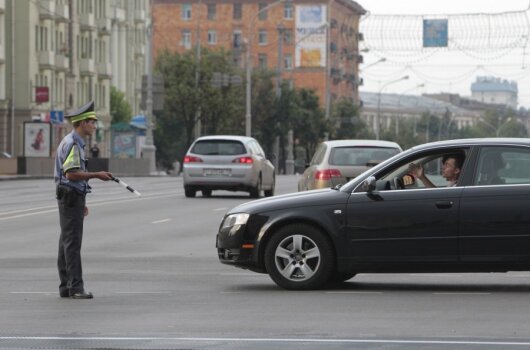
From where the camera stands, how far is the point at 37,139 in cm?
7250

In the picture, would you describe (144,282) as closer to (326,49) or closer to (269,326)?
(269,326)

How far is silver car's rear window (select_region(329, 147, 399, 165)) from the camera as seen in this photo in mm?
26188

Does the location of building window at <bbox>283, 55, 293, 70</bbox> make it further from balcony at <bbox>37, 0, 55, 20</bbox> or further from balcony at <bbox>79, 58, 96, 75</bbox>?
balcony at <bbox>37, 0, 55, 20</bbox>

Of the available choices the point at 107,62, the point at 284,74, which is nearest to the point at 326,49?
the point at 284,74

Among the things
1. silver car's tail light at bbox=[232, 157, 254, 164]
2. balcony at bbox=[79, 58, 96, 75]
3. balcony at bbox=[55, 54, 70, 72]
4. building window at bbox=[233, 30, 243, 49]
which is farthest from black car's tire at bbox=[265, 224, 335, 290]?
building window at bbox=[233, 30, 243, 49]

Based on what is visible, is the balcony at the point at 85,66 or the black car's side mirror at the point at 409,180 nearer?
the black car's side mirror at the point at 409,180

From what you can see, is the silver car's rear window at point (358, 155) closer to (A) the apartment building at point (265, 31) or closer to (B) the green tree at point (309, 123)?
(B) the green tree at point (309, 123)

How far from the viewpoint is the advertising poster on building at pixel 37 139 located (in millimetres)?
72125

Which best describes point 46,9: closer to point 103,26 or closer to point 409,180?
point 103,26

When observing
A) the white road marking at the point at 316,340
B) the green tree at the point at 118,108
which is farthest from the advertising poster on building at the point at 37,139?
the white road marking at the point at 316,340

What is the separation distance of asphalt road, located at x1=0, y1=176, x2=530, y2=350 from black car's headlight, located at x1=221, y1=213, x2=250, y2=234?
0.56 meters

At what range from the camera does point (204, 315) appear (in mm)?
12305

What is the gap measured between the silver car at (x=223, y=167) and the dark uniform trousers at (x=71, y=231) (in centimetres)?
2471

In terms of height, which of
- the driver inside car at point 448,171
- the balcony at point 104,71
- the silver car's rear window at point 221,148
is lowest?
the silver car's rear window at point 221,148
